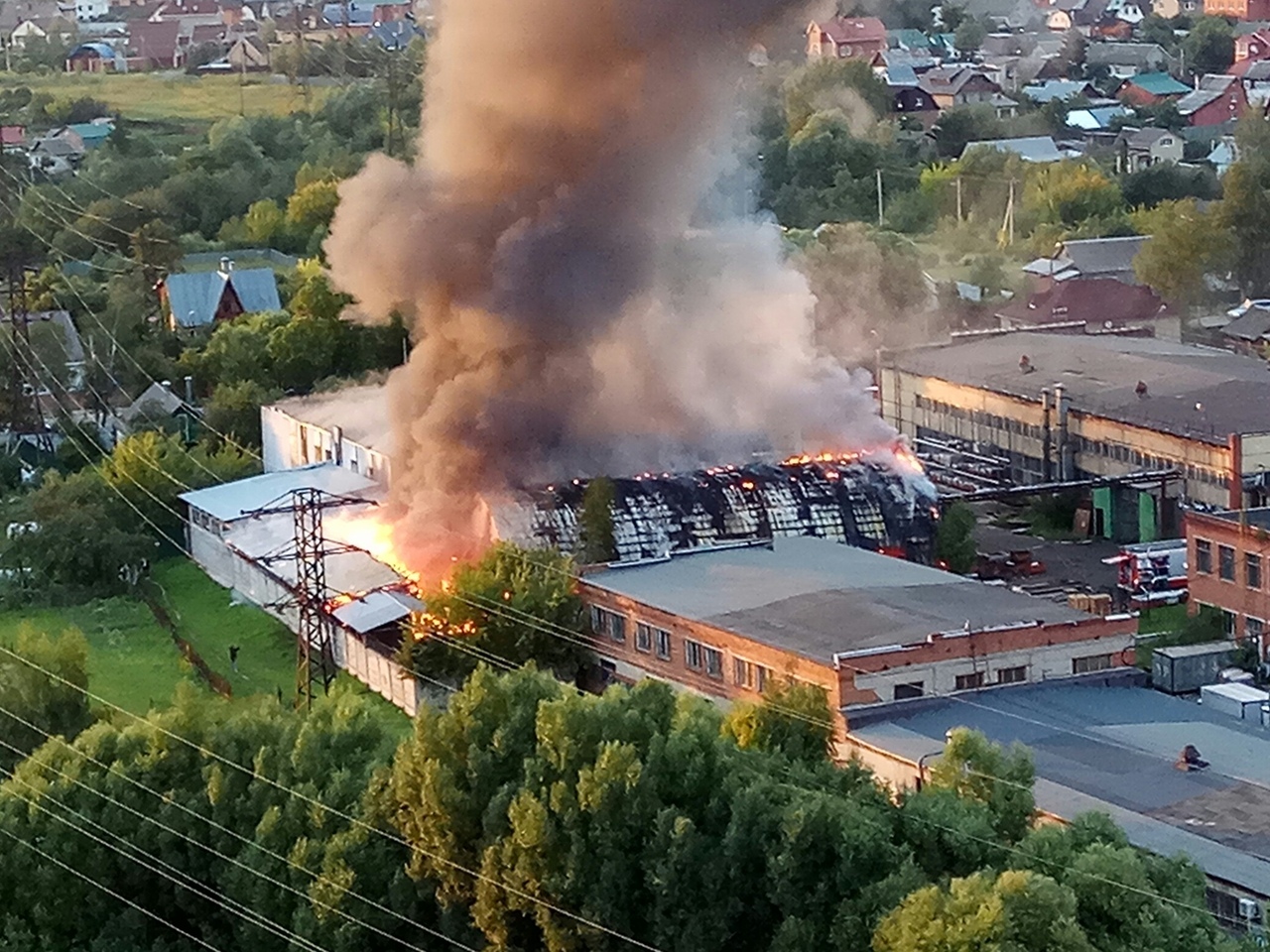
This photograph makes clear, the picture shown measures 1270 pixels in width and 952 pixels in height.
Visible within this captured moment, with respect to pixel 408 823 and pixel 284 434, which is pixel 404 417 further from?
pixel 408 823

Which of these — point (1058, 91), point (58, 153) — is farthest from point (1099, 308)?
point (58, 153)

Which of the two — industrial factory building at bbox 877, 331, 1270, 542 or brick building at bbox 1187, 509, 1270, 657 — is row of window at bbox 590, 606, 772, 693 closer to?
brick building at bbox 1187, 509, 1270, 657

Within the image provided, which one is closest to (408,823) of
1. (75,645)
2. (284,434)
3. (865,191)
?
(75,645)

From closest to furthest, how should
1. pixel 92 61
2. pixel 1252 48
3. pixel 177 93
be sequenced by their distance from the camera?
1. pixel 1252 48
2. pixel 177 93
3. pixel 92 61

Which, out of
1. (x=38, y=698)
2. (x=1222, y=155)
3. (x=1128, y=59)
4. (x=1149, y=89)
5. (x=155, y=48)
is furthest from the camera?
(x=155, y=48)

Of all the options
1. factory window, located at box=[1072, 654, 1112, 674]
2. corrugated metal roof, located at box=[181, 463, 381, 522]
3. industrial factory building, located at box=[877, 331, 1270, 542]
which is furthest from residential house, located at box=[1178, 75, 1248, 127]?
factory window, located at box=[1072, 654, 1112, 674]

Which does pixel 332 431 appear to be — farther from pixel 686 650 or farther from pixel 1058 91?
pixel 1058 91

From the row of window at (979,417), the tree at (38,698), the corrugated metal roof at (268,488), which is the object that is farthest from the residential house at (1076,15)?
the tree at (38,698)
